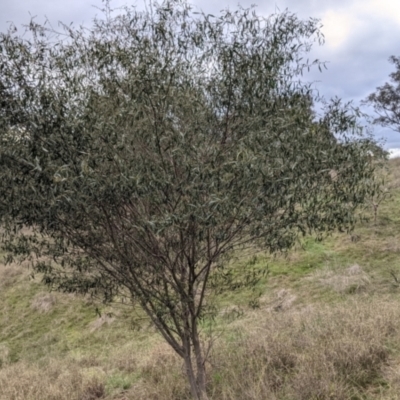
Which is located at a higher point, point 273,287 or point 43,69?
point 43,69

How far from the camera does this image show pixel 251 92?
16.5 feet

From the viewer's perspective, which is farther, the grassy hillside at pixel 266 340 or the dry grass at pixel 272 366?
the grassy hillside at pixel 266 340

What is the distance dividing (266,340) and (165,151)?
4812 millimetres

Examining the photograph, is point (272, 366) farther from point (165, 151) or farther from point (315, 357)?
point (165, 151)

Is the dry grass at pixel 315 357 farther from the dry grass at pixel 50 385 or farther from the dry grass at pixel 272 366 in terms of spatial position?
the dry grass at pixel 50 385

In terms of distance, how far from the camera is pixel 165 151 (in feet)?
15.7

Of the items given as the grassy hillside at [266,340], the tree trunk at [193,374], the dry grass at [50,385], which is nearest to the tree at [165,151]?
the tree trunk at [193,374]

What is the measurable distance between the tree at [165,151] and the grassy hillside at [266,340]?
2058 millimetres

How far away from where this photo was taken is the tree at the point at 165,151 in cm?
432

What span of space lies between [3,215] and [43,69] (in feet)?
6.03

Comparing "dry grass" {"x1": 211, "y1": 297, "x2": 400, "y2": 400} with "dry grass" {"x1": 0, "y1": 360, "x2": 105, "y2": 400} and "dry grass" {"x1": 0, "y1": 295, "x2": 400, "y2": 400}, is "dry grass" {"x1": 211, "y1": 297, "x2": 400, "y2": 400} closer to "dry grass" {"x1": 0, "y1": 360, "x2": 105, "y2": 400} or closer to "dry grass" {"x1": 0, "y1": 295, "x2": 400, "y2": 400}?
"dry grass" {"x1": 0, "y1": 295, "x2": 400, "y2": 400}

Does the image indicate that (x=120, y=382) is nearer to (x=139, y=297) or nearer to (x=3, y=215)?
(x=139, y=297)

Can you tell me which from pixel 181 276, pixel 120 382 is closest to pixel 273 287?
pixel 120 382

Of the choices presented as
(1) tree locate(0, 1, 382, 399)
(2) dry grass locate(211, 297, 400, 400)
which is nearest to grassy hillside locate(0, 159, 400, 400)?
(2) dry grass locate(211, 297, 400, 400)
